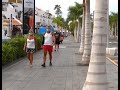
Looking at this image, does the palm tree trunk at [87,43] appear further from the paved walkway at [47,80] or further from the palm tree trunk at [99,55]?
the palm tree trunk at [99,55]

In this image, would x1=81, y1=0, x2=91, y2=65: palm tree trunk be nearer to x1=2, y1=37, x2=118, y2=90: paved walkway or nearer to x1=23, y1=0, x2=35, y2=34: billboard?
x1=2, y1=37, x2=118, y2=90: paved walkway

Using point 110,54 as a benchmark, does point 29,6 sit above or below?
above

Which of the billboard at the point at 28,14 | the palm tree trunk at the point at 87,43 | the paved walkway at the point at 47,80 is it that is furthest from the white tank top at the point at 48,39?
the billboard at the point at 28,14

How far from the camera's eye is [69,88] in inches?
404

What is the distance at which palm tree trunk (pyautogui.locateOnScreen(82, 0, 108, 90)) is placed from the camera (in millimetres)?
8414

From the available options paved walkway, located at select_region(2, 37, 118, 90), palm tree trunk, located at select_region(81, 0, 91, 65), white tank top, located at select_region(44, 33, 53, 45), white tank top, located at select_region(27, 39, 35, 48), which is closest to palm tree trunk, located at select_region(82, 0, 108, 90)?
paved walkway, located at select_region(2, 37, 118, 90)

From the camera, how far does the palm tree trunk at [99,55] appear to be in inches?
331

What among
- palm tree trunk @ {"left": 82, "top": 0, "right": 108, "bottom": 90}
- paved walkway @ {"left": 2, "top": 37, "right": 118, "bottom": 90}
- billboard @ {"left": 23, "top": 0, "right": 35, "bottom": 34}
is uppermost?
billboard @ {"left": 23, "top": 0, "right": 35, "bottom": 34}

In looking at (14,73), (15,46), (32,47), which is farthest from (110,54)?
(14,73)

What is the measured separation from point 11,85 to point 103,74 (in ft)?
11.2

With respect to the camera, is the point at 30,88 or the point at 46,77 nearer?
the point at 30,88

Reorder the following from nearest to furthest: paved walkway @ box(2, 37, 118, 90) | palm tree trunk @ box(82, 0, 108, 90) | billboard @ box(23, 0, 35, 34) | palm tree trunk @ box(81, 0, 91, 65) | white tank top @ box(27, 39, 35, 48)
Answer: palm tree trunk @ box(82, 0, 108, 90) < paved walkway @ box(2, 37, 118, 90) < white tank top @ box(27, 39, 35, 48) < palm tree trunk @ box(81, 0, 91, 65) < billboard @ box(23, 0, 35, 34)

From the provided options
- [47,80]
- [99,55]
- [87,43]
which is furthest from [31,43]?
[99,55]

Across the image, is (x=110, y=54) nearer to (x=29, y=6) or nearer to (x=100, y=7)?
(x=29, y=6)
